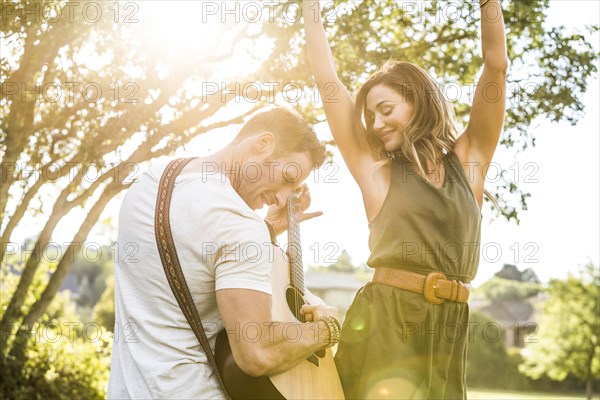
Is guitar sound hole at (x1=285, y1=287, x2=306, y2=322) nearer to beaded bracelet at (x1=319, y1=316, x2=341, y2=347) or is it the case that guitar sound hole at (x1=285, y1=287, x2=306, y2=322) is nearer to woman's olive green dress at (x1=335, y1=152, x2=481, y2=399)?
woman's olive green dress at (x1=335, y1=152, x2=481, y2=399)

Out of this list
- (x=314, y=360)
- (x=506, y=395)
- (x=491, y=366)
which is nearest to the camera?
(x=314, y=360)

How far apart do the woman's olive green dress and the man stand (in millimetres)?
509

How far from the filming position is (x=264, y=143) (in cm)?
265

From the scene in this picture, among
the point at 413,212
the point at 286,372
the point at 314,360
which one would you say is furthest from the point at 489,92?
the point at 286,372

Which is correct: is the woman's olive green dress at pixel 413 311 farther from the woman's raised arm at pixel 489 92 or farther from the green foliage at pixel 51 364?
the green foliage at pixel 51 364

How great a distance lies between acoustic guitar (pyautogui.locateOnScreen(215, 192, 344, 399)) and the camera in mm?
2346

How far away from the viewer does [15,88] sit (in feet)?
23.4

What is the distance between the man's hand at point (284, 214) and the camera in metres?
3.32

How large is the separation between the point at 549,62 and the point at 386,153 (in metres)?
5.22

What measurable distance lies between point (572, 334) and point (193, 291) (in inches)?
1668

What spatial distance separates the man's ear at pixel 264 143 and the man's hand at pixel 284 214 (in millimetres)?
589

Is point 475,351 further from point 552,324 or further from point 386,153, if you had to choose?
point 386,153

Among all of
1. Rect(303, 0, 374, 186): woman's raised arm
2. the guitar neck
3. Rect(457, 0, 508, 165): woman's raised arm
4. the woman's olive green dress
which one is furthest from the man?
Rect(457, 0, 508, 165): woman's raised arm

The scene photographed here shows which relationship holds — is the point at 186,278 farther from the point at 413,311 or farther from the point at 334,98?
the point at 334,98
